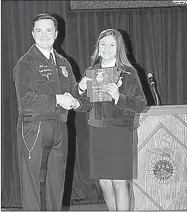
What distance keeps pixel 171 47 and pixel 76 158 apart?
119 centimetres

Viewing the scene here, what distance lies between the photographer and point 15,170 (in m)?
3.99

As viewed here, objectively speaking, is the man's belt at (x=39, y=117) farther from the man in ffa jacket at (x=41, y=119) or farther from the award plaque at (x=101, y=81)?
the award plaque at (x=101, y=81)

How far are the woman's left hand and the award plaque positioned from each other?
2 centimetres

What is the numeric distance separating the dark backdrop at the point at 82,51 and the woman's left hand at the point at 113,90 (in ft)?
5.03

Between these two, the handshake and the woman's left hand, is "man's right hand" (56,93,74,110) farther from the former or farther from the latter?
the woman's left hand

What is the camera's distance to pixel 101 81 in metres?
2.49

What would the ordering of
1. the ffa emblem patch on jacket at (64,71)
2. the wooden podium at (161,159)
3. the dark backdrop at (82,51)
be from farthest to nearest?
the dark backdrop at (82,51) → the wooden podium at (161,159) → the ffa emblem patch on jacket at (64,71)

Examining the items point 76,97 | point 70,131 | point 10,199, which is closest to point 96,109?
point 76,97

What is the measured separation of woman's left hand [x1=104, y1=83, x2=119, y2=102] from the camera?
8.02 feet

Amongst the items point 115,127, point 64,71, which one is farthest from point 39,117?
point 115,127

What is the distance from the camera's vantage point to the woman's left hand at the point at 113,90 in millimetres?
2445

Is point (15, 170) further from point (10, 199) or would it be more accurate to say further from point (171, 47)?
point (171, 47)

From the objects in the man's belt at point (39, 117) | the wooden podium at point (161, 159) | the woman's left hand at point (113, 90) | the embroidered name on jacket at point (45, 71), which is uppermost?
the embroidered name on jacket at point (45, 71)


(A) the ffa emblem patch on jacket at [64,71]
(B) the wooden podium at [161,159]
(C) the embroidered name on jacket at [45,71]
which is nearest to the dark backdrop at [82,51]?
(B) the wooden podium at [161,159]
